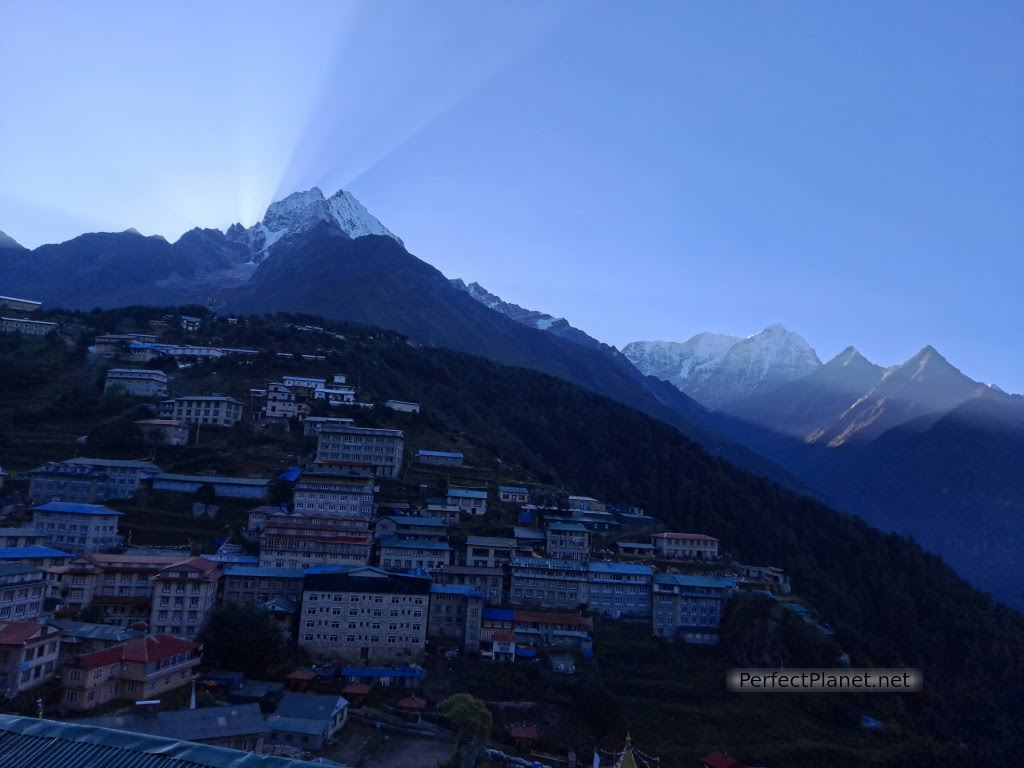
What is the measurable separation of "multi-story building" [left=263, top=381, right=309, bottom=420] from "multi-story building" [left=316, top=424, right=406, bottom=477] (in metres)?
9.75

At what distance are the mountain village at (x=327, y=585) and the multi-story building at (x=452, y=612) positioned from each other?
121 mm

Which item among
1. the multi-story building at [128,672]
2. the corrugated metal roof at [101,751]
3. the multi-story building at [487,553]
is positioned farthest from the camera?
the multi-story building at [487,553]

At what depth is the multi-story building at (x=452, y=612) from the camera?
151 ft

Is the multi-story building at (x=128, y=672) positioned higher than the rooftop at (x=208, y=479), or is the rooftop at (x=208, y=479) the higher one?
the rooftop at (x=208, y=479)

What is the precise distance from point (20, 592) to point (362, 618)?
17440mm

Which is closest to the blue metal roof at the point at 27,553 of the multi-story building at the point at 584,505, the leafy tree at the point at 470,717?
the leafy tree at the point at 470,717

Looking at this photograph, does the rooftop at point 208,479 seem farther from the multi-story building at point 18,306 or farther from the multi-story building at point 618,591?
the multi-story building at point 18,306

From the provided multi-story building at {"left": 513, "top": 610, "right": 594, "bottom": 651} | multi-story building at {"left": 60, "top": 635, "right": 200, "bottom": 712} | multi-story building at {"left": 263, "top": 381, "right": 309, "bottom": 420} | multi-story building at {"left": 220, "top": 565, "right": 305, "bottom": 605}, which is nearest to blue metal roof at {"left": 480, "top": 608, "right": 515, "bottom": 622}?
multi-story building at {"left": 513, "top": 610, "right": 594, "bottom": 651}

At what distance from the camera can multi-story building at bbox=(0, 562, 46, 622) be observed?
3700cm

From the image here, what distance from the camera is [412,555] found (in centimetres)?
5209

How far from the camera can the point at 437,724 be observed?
36.6 meters

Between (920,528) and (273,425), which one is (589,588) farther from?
(920,528)

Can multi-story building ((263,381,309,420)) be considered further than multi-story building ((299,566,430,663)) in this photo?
Yes

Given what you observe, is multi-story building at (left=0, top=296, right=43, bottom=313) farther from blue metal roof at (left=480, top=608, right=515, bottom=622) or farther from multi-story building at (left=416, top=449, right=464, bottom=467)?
blue metal roof at (left=480, top=608, right=515, bottom=622)
